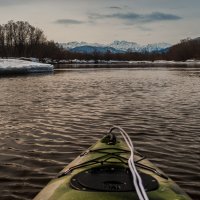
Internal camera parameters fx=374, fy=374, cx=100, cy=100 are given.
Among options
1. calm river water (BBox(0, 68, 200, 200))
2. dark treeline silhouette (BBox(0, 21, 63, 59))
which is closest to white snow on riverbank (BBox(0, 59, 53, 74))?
calm river water (BBox(0, 68, 200, 200))

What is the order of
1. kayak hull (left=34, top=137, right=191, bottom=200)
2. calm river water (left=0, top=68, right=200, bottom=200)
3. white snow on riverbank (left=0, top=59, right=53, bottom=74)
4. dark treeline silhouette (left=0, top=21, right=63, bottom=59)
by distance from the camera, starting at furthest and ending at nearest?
1. dark treeline silhouette (left=0, top=21, right=63, bottom=59)
2. white snow on riverbank (left=0, top=59, right=53, bottom=74)
3. calm river water (left=0, top=68, right=200, bottom=200)
4. kayak hull (left=34, top=137, right=191, bottom=200)

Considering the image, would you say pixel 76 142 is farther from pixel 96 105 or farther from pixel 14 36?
pixel 14 36

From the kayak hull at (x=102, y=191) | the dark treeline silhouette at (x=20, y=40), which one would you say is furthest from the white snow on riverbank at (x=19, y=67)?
the dark treeline silhouette at (x=20, y=40)

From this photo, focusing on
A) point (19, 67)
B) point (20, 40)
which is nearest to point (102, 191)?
point (19, 67)

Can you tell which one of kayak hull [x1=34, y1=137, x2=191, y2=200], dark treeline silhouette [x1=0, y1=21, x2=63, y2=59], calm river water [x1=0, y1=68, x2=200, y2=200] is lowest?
calm river water [x1=0, y1=68, x2=200, y2=200]

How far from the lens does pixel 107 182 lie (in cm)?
482

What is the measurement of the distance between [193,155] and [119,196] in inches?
227

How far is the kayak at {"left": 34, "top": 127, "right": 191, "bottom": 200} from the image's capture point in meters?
4.41

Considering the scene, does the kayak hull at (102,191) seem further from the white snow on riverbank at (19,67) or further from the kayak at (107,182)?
the white snow on riverbank at (19,67)

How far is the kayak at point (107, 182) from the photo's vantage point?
441 centimetres

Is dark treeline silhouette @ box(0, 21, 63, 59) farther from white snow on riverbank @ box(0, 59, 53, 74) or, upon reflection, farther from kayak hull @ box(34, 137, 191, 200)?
kayak hull @ box(34, 137, 191, 200)

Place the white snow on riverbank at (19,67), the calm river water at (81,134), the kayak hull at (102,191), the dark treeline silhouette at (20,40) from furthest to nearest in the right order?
the dark treeline silhouette at (20,40)
the white snow on riverbank at (19,67)
the calm river water at (81,134)
the kayak hull at (102,191)

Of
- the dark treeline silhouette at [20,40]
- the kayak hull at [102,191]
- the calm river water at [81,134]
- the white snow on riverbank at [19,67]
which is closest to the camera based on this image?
the kayak hull at [102,191]

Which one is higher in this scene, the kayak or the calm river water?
the kayak
